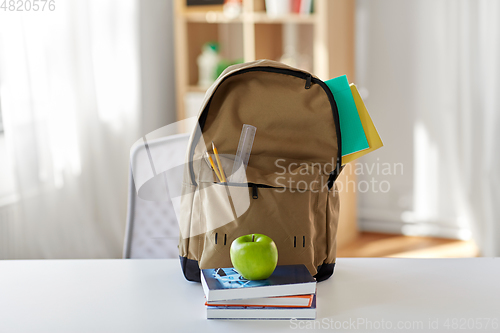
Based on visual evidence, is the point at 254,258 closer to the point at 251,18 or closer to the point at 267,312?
the point at 267,312

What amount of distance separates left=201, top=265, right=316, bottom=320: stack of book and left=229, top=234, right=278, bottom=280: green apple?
0.05 ft

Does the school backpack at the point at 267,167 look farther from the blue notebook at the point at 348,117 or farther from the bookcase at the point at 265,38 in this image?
the bookcase at the point at 265,38

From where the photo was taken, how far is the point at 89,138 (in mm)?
2219

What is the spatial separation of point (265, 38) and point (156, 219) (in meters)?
1.57

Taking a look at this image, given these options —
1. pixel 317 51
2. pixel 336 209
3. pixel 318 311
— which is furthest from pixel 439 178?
pixel 318 311

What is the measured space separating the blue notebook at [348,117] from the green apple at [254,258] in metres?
0.27

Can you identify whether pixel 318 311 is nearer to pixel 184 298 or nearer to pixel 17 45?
pixel 184 298

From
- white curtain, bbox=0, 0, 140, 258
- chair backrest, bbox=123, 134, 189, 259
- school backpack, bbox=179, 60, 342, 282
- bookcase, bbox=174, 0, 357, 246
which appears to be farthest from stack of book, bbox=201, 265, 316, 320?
bookcase, bbox=174, 0, 357, 246

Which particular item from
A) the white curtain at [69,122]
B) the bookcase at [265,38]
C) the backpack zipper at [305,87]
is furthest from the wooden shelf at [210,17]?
the backpack zipper at [305,87]

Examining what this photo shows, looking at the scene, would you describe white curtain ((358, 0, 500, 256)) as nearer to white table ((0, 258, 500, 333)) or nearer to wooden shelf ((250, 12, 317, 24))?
wooden shelf ((250, 12, 317, 24))

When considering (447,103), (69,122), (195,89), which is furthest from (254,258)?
(447,103)

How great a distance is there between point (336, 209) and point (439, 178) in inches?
77.7

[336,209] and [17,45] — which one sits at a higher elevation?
[17,45]

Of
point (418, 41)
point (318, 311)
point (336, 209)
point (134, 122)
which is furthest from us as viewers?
point (418, 41)
